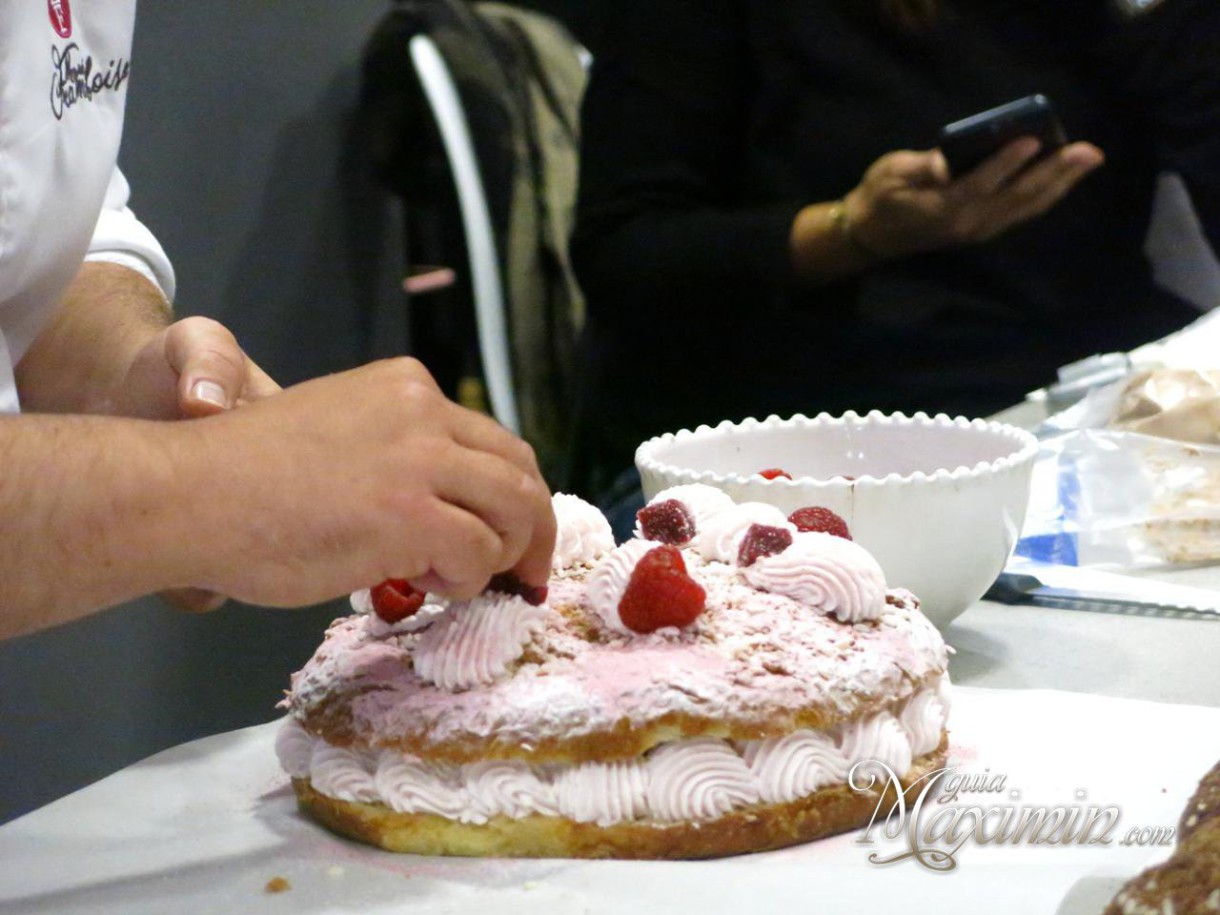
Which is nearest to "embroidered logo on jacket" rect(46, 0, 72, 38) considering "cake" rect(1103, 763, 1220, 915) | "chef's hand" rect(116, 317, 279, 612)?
"chef's hand" rect(116, 317, 279, 612)

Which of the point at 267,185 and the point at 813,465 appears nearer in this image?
the point at 813,465

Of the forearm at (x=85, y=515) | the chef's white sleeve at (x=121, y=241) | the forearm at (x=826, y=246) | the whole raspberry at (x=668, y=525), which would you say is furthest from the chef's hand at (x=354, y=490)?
the forearm at (x=826, y=246)

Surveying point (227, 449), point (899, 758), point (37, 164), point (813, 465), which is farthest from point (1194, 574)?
point (37, 164)

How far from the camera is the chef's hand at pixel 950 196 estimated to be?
2.09 meters

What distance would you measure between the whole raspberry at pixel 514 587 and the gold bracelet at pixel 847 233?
133 centimetres

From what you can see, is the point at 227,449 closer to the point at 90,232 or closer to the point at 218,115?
the point at 90,232

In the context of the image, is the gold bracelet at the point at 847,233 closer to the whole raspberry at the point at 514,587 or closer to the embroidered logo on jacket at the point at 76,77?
the embroidered logo on jacket at the point at 76,77

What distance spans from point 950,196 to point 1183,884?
5.15ft

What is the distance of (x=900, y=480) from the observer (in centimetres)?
118

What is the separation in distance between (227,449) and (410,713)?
0.23m

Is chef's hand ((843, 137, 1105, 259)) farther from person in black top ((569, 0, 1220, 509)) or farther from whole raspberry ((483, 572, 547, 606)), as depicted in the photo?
whole raspberry ((483, 572, 547, 606))

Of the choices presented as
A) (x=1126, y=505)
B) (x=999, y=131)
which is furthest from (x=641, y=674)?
(x=999, y=131)

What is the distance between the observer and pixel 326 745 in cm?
98

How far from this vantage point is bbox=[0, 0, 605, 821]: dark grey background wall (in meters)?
2.09
